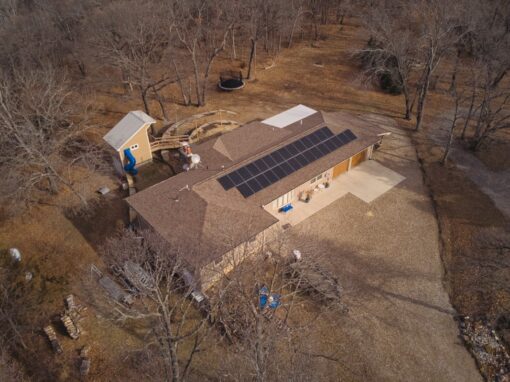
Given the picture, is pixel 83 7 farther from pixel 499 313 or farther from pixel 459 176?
pixel 499 313

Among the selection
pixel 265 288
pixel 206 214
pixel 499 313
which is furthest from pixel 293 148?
pixel 499 313

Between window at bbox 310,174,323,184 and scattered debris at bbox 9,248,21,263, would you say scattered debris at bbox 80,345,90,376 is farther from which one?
window at bbox 310,174,323,184

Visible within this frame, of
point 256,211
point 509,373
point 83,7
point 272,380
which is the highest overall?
point 83,7

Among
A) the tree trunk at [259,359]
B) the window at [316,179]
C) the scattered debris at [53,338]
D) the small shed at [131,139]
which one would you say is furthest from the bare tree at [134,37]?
the tree trunk at [259,359]

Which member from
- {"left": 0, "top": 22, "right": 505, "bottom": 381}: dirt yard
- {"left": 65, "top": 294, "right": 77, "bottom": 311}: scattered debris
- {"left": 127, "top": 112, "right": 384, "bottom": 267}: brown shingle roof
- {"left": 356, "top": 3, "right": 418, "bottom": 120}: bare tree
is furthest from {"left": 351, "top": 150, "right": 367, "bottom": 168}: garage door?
{"left": 65, "top": 294, "right": 77, "bottom": 311}: scattered debris

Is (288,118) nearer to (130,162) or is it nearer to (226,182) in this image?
(226,182)
